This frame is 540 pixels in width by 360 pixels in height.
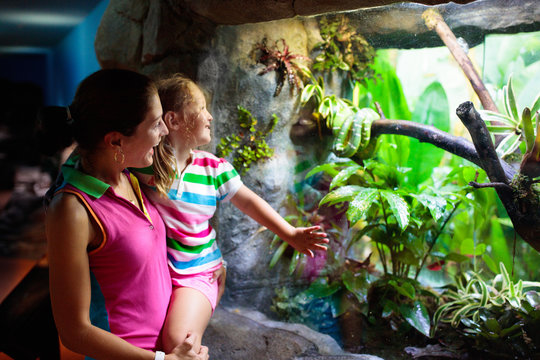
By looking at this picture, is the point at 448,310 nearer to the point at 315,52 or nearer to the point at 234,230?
the point at 234,230

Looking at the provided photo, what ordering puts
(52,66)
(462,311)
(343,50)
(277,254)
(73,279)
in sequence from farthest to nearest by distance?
(277,254)
(462,311)
(343,50)
(52,66)
(73,279)

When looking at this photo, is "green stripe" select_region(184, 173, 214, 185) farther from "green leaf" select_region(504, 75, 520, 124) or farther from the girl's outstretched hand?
"green leaf" select_region(504, 75, 520, 124)

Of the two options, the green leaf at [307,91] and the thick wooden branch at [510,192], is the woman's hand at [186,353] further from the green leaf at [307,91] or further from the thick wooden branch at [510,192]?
the green leaf at [307,91]

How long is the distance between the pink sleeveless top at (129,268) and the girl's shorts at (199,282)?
10cm

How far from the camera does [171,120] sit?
1505mm

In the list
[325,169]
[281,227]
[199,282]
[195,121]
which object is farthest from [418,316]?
[195,121]

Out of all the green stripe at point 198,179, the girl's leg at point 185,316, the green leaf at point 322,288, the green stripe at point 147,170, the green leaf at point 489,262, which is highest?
the green stripe at point 147,170

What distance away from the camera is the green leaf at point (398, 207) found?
203cm

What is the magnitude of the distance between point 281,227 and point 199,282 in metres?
0.38

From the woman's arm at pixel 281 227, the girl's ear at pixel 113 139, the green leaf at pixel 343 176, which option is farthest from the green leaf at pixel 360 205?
the girl's ear at pixel 113 139

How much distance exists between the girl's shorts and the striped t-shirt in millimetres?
19

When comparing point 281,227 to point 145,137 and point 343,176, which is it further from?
point 343,176

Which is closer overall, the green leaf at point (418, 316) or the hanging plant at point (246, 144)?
the green leaf at point (418, 316)

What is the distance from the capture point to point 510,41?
1.70 meters
